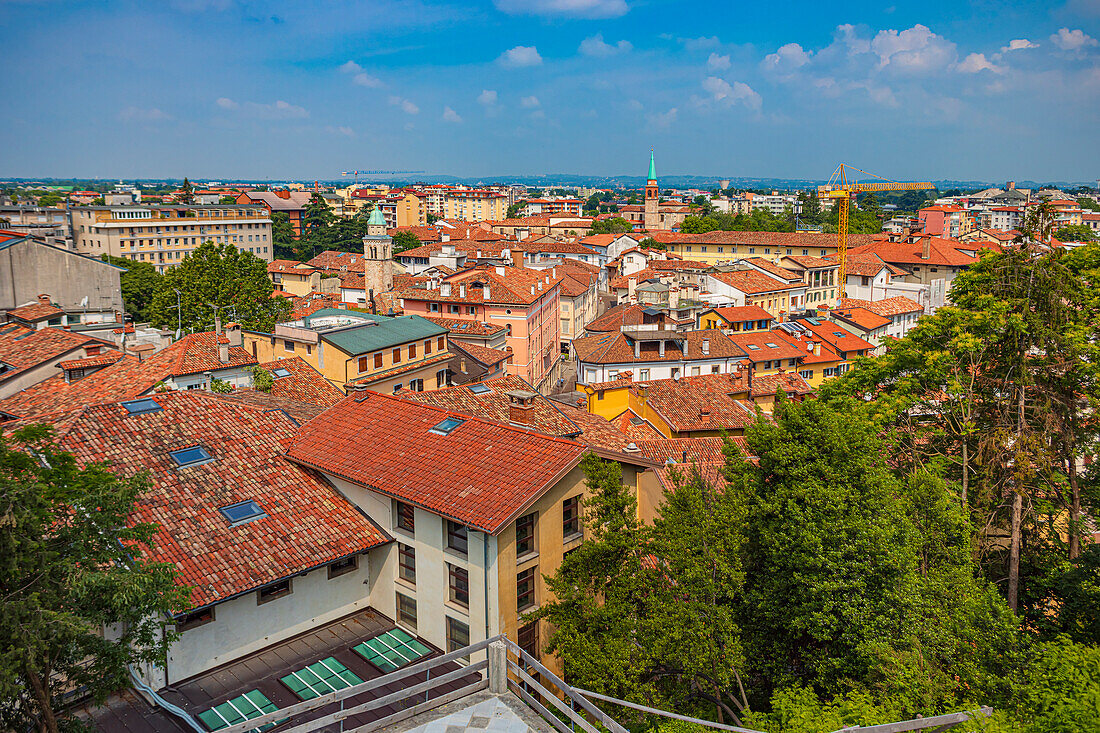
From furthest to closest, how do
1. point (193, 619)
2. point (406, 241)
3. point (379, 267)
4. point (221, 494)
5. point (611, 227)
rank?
point (611, 227) < point (406, 241) < point (379, 267) < point (221, 494) < point (193, 619)

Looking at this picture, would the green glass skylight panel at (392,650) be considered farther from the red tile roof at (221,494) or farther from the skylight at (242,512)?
the skylight at (242,512)

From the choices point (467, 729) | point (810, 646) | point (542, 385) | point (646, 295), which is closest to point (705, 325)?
point (646, 295)

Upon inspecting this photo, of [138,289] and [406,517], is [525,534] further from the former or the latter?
[138,289]

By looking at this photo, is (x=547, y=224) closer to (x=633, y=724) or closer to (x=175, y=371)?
(x=175, y=371)

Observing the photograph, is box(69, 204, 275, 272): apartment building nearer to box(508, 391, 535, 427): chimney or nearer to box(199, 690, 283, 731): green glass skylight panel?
box(508, 391, 535, 427): chimney

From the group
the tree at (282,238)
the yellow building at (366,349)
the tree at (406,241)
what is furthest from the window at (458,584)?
the tree at (282,238)

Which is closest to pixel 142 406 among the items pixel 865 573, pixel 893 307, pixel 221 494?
pixel 221 494

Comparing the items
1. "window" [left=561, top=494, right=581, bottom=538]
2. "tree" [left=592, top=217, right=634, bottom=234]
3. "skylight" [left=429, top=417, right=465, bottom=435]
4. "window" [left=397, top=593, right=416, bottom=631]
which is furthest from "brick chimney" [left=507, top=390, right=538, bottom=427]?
"tree" [left=592, top=217, right=634, bottom=234]
